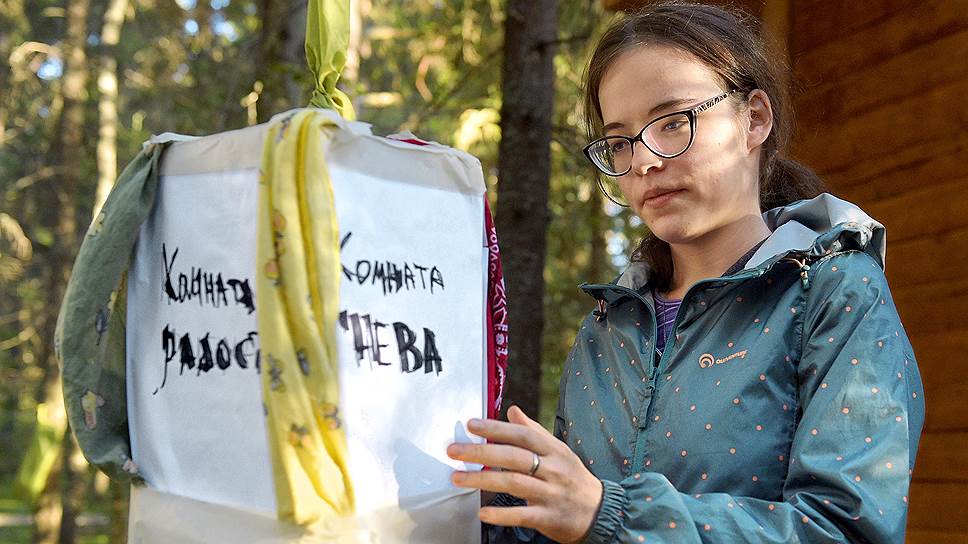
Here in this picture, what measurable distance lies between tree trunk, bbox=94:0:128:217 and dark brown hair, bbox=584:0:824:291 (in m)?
6.96

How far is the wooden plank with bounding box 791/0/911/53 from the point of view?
9.67 ft

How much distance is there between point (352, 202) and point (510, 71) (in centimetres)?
252

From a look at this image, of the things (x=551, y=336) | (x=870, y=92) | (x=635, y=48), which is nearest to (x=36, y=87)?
(x=551, y=336)

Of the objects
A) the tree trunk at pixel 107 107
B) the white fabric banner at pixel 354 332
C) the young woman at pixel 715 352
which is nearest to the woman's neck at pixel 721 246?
the young woman at pixel 715 352

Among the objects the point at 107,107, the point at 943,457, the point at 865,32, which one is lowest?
the point at 943,457

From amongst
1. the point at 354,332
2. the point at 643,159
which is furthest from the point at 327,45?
the point at 643,159

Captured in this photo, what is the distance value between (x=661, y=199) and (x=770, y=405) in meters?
0.37

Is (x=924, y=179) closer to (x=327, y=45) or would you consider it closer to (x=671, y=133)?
(x=671, y=133)

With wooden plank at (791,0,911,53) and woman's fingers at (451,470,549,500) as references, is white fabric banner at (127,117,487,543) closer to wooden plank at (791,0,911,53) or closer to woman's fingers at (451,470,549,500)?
woman's fingers at (451,470,549,500)

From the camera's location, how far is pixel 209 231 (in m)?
1.19

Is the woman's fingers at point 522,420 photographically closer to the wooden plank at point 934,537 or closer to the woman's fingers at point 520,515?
the woman's fingers at point 520,515

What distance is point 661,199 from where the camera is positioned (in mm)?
1506

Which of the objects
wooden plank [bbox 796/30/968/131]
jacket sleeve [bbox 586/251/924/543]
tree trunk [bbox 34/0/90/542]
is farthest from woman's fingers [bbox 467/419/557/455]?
tree trunk [bbox 34/0/90/542]

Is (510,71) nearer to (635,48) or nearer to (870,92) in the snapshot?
(870,92)
